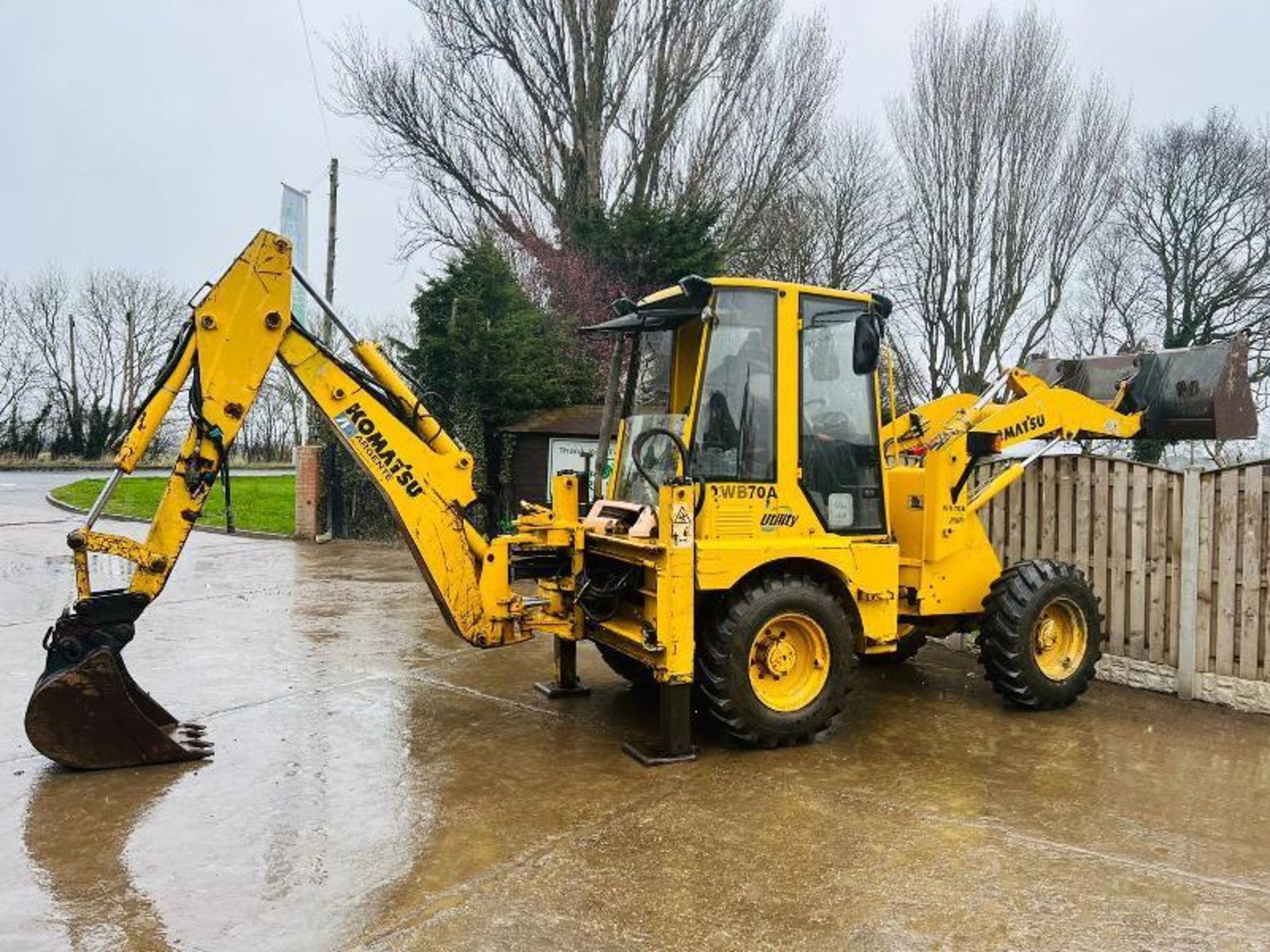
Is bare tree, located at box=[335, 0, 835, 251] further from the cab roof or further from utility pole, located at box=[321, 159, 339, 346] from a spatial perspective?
the cab roof

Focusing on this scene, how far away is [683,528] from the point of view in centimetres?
535

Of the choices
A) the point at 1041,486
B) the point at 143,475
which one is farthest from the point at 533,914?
the point at 143,475

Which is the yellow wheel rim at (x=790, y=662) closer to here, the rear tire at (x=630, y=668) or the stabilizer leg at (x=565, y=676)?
the rear tire at (x=630, y=668)

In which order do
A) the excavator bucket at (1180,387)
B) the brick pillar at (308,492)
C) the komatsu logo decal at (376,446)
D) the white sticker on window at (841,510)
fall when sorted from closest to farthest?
the komatsu logo decal at (376,446), the white sticker on window at (841,510), the excavator bucket at (1180,387), the brick pillar at (308,492)

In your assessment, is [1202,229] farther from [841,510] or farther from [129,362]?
[129,362]

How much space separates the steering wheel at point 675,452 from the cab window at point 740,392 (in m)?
0.09

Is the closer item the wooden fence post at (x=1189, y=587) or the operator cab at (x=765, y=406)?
the operator cab at (x=765, y=406)

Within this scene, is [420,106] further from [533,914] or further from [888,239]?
[533,914]

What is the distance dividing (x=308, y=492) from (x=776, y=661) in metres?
13.1

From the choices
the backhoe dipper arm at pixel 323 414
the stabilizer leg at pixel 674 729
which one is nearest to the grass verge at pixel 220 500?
the backhoe dipper arm at pixel 323 414

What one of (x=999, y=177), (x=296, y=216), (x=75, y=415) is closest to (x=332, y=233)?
(x=296, y=216)

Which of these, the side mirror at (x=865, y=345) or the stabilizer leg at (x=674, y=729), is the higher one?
the side mirror at (x=865, y=345)

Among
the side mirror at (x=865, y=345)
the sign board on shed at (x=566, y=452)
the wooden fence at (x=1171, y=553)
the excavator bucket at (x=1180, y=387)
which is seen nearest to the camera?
the side mirror at (x=865, y=345)

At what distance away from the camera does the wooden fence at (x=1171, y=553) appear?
6.72 meters
